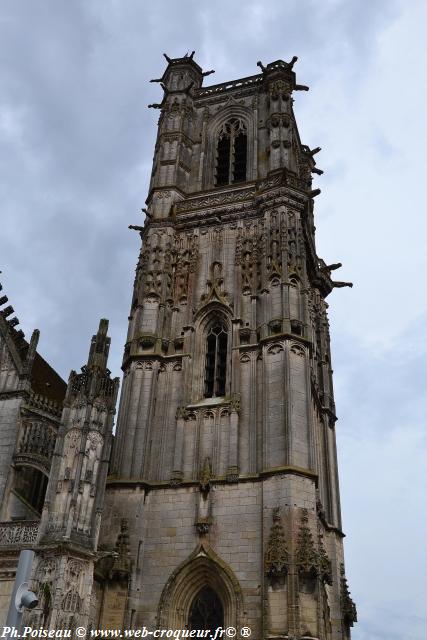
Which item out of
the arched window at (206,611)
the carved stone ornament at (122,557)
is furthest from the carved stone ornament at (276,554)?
the carved stone ornament at (122,557)

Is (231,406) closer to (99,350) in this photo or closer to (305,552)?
(99,350)

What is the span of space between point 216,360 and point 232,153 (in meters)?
11.4

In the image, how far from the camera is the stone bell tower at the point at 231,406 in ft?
57.0

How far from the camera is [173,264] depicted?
24.9 m

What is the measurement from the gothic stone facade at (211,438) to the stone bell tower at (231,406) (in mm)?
53

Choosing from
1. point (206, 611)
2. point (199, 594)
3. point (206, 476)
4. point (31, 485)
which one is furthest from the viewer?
point (31, 485)

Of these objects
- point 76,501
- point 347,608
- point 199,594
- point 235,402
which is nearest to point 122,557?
point 199,594

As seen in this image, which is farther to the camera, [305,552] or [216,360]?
[216,360]

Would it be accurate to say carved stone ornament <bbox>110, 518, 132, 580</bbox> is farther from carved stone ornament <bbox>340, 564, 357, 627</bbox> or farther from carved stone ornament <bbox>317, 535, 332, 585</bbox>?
carved stone ornament <bbox>340, 564, 357, 627</bbox>

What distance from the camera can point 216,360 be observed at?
867 inches

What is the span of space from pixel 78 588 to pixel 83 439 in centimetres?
353

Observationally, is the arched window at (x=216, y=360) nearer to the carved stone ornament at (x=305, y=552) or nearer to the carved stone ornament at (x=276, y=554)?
the carved stone ornament at (x=276, y=554)

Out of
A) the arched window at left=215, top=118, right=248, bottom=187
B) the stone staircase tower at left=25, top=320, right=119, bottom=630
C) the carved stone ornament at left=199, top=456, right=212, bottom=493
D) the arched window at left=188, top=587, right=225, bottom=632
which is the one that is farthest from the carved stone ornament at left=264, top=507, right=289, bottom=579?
the arched window at left=215, top=118, right=248, bottom=187

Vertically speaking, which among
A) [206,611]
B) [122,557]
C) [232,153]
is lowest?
[206,611]
